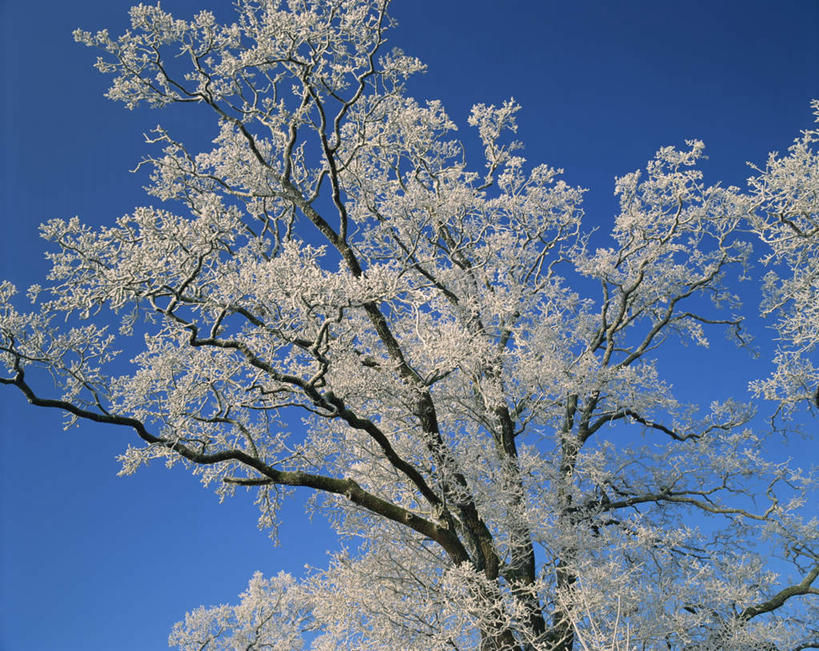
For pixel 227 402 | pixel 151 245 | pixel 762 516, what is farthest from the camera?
pixel 762 516

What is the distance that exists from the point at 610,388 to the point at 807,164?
5.06 m

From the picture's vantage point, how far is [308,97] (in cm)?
1081

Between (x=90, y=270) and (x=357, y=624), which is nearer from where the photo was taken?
(x=90, y=270)

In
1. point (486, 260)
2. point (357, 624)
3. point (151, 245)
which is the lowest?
point (357, 624)

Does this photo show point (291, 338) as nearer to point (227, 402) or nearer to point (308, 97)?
point (227, 402)

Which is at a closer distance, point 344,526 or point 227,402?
point 227,402

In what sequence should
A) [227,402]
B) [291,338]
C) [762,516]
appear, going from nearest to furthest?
1. [291,338]
2. [227,402]
3. [762,516]

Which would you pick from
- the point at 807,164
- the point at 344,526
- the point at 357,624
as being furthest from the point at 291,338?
the point at 807,164

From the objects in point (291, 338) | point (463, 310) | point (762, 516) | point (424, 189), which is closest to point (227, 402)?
point (291, 338)

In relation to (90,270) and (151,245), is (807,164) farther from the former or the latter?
(90,270)

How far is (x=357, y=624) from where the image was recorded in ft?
34.3

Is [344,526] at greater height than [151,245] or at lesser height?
lesser

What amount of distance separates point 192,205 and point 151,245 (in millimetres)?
5069

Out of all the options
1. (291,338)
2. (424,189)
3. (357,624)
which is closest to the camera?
(291,338)
